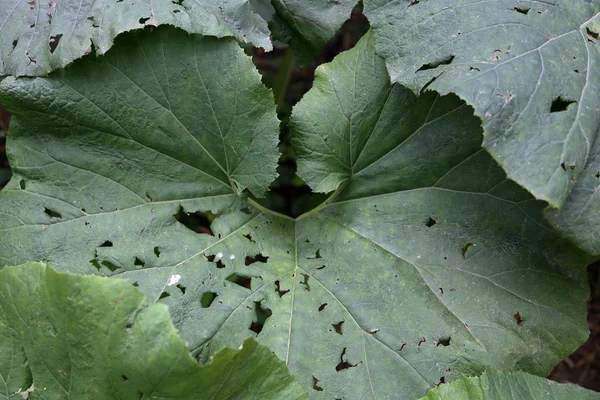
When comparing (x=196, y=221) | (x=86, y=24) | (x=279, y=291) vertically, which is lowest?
(x=196, y=221)

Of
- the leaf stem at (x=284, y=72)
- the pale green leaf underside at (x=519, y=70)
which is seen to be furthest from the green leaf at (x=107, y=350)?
the leaf stem at (x=284, y=72)

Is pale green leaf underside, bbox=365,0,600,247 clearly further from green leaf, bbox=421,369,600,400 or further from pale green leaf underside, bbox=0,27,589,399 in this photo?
green leaf, bbox=421,369,600,400

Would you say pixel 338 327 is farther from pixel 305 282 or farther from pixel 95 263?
pixel 95 263

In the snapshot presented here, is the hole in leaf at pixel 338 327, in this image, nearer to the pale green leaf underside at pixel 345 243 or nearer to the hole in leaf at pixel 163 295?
the pale green leaf underside at pixel 345 243

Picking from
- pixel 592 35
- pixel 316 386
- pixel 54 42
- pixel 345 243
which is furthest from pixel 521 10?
pixel 54 42

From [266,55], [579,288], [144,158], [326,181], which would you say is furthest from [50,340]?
[266,55]
